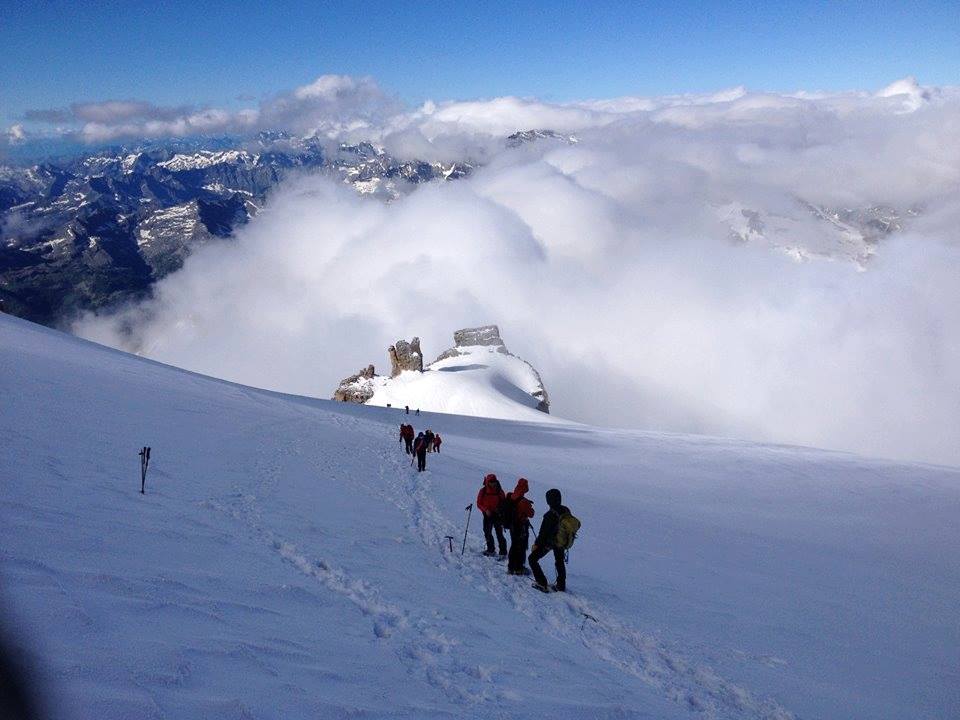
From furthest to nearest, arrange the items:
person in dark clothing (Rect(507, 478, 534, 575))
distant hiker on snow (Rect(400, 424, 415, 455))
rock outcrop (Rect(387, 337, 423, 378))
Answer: rock outcrop (Rect(387, 337, 423, 378)) → distant hiker on snow (Rect(400, 424, 415, 455)) → person in dark clothing (Rect(507, 478, 534, 575))

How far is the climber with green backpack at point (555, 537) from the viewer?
10203 mm

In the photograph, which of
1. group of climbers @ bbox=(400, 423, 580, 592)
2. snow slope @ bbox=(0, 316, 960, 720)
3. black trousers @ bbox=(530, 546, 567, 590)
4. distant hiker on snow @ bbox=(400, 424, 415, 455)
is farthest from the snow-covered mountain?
black trousers @ bbox=(530, 546, 567, 590)

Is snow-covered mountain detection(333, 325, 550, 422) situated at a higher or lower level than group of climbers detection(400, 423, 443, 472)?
higher

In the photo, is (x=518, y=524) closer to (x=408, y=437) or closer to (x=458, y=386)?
(x=408, y=437)

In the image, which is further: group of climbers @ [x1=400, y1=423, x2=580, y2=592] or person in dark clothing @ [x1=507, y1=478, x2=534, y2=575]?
person in dark clothing @ [x1=507, y1=478, x2=534, y2=575]

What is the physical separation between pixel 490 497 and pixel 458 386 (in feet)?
193

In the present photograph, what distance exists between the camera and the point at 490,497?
1202 cm

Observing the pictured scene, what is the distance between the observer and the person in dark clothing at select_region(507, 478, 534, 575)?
11.0 metres

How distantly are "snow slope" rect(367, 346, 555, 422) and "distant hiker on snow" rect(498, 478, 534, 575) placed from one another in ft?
153

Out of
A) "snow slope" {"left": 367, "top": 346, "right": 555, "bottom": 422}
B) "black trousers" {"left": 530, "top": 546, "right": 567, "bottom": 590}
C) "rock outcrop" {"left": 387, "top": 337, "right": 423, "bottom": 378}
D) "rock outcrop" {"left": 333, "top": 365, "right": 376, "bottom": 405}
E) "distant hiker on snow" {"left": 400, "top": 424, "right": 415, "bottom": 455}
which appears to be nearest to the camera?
"black trousers" {"left": 530, "top": 546, "right": 567, "bottom": 590}

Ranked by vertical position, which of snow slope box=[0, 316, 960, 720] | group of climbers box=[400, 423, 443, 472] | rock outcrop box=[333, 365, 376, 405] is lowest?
snow slope box=[0, 316, 960, 720]

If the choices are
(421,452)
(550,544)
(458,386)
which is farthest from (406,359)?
(550,544)

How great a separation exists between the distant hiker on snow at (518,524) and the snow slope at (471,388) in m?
46.6

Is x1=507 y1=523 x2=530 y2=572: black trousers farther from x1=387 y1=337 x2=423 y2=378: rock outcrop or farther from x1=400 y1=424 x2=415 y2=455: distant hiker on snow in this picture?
x1=387 y1=337 x2=423 y2=378: rock outcrop
